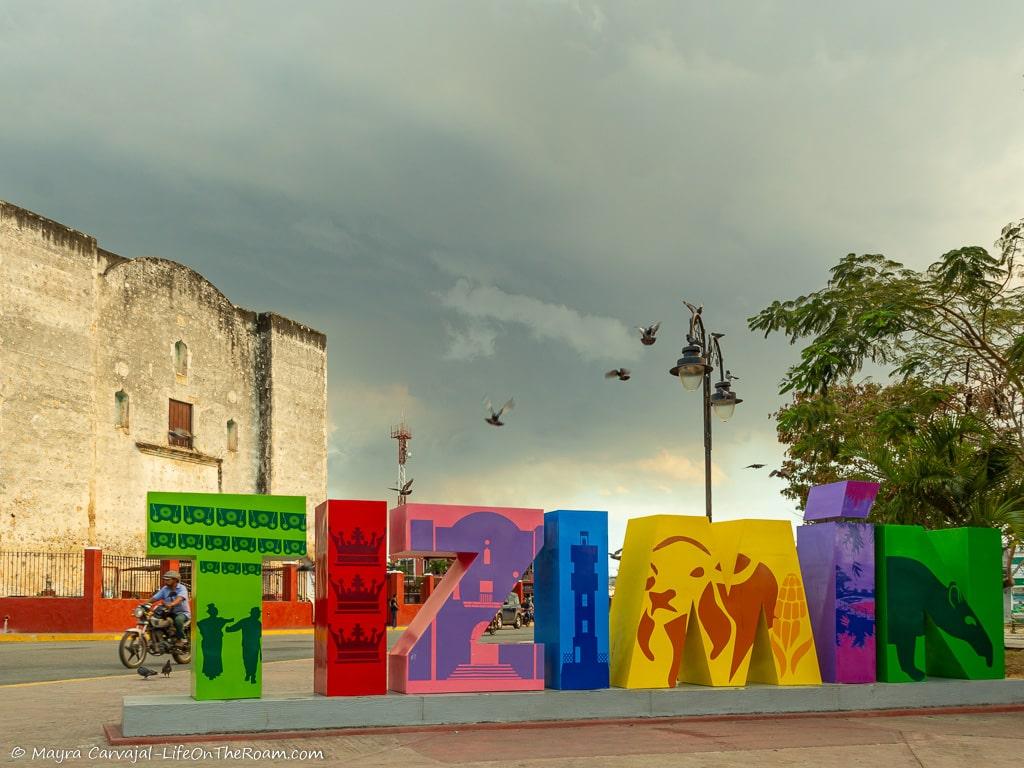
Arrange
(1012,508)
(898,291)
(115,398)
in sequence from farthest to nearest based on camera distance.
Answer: (115,398)
(898,291)
(1012,508)

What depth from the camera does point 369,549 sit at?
10734mm

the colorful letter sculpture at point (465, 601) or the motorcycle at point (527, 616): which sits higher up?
the colorful letter sculpture at point (465, 601)

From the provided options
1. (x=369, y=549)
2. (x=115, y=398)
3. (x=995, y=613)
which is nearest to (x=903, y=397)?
(x=995, y=613)

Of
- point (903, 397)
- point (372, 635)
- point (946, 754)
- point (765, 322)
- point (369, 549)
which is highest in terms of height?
point (765, 322)

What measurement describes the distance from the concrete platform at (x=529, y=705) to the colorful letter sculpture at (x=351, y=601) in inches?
11.2

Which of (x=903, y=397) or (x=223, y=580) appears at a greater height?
(x=903, y=397)

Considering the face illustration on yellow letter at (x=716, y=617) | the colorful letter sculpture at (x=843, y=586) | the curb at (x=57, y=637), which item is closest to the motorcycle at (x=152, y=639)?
the face illustration on yellow letter at (x=716, y=617)

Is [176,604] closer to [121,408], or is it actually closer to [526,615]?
[121,408]

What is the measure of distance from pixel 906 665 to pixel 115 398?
99.5 feet

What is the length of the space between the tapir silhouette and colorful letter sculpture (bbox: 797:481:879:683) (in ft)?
1.08

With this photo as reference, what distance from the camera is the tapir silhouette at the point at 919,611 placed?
42.1 ft

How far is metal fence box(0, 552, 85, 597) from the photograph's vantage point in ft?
103

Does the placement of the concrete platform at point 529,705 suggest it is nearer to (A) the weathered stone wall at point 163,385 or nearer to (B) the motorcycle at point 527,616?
(A) the weathered stone wall at point 163,385

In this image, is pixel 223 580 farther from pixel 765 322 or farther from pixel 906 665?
pixel 765 322
